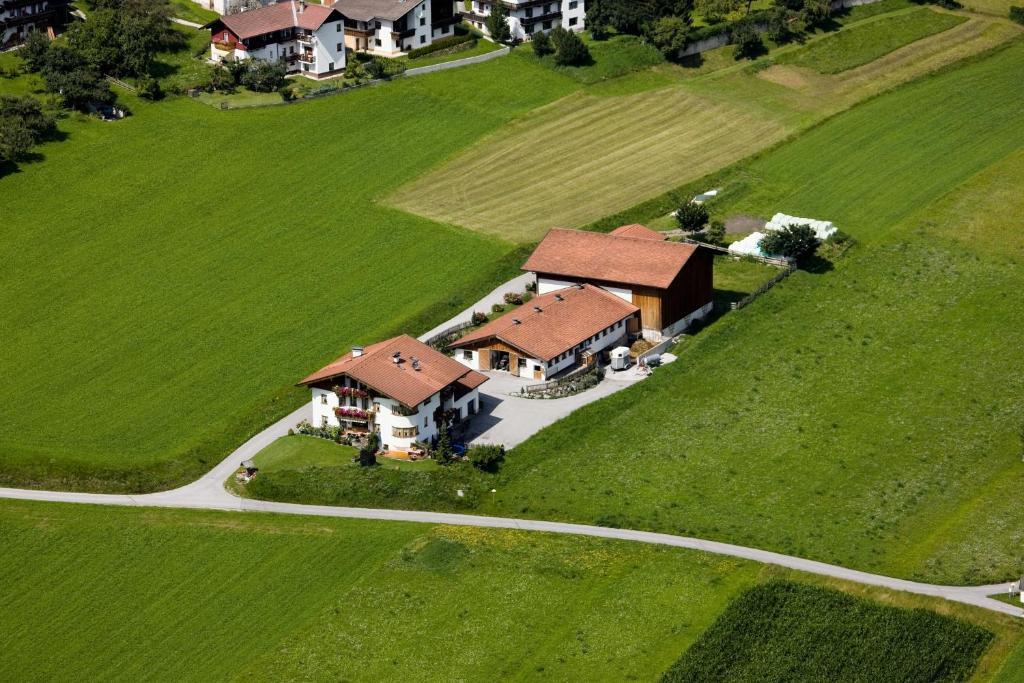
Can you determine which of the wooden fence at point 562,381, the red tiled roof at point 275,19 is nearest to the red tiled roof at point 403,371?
the wooden fence at point 562,381

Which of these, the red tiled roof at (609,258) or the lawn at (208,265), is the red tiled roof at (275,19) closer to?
the lawn at (208,265)

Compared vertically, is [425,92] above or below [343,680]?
above

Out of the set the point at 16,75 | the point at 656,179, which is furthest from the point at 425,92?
the point at 16,75

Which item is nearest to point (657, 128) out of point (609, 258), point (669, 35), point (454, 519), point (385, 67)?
point (669, 35)

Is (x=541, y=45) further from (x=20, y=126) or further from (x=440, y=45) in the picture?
(x=20, y=126)

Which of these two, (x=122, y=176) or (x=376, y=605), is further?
(x=122, y=176)

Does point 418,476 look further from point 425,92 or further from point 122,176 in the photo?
point 425,92
